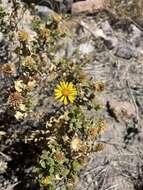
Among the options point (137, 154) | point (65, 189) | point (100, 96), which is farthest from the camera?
point (100, 96)

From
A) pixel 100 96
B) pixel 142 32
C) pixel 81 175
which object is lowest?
pixel 81 175

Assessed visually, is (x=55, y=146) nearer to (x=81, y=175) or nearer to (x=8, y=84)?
(x=81, y=175)

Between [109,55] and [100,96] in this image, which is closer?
[100,96]

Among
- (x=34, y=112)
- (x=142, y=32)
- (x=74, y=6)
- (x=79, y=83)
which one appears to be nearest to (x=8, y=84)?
(x=34, y=112)

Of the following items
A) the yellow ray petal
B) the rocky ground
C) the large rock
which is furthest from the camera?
the large rock

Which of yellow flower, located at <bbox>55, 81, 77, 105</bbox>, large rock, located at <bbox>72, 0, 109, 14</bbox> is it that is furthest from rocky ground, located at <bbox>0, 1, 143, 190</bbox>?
yellow flower, located at <bbox>55, 81, 77, 105</bbox>

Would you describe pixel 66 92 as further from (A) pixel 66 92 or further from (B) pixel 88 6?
(B) pixel 88 6

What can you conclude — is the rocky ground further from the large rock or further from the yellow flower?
the yellow flower

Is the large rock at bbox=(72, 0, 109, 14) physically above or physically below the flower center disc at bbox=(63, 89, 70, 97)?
above

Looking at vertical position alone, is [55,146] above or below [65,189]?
above
